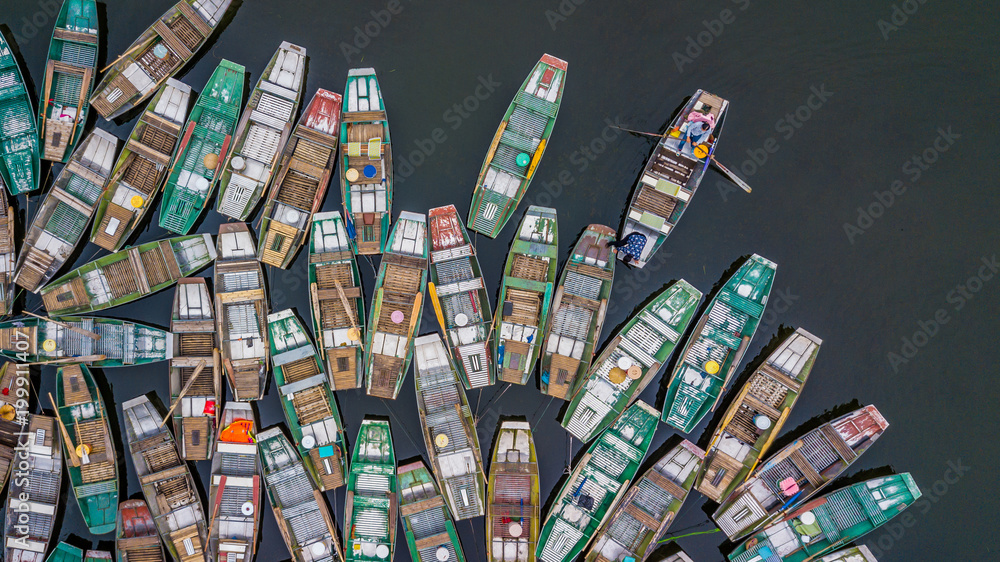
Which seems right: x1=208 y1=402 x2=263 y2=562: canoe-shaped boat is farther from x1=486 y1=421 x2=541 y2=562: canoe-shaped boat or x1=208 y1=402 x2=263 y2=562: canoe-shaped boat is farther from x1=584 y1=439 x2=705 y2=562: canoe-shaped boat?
x1=584 y1=439 x2=705 y2=562: canoe-shaped boat

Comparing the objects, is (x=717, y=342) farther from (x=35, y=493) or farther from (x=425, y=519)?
(x=35, y=493)

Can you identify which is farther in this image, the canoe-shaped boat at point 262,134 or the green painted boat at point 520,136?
the green painted boat at point 520,136

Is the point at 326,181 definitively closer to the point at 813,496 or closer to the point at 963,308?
the point at 813,496

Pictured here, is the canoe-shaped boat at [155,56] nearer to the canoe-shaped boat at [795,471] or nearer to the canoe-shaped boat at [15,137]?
the canoe-shaped boat at [15,137]

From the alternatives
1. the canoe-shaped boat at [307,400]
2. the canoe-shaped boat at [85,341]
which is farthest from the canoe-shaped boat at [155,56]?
the canoe-shaped boat at [307,400]

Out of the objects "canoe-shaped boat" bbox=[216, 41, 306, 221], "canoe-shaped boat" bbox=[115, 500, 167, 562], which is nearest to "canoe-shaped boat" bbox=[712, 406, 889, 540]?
"canoe-shaped boat" bbox=[115, 500, 167, 562]
